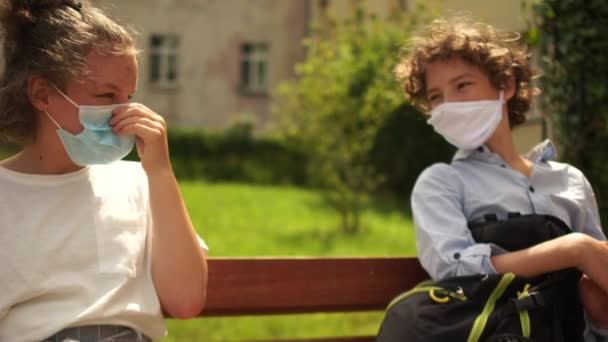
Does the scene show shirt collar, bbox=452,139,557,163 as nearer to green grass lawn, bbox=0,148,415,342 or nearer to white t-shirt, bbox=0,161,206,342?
white t-shirt, bbox=0,161,206,342

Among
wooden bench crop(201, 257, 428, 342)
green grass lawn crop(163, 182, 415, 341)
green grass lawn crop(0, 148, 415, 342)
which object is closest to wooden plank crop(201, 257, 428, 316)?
wooden bench crop(201, 257, 428, 342)

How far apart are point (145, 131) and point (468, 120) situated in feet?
4.04

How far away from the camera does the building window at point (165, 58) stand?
26531mm

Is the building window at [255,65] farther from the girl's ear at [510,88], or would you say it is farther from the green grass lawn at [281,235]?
the girl's ear at [510,88]

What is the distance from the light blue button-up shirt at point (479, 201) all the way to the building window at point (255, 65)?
23.6 m

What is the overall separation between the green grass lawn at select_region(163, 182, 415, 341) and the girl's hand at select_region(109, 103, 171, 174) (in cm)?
364

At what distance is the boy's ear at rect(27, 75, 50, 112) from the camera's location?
2.59m

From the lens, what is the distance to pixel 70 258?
254cm

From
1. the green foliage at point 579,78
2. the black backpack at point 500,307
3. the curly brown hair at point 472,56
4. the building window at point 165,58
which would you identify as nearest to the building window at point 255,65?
the building window at point 165,58

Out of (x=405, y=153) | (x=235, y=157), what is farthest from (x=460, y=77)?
(x=235, y=157)

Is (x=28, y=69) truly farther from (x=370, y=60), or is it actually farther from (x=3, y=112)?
(x=370, y=60)

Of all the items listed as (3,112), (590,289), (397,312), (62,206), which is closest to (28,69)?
(3,112)

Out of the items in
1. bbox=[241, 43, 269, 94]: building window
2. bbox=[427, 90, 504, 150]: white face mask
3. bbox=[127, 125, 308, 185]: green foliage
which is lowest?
bbox=[127, 125, 308, 185]: green foliage

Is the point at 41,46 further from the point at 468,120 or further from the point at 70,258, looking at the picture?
the point at 468,120
